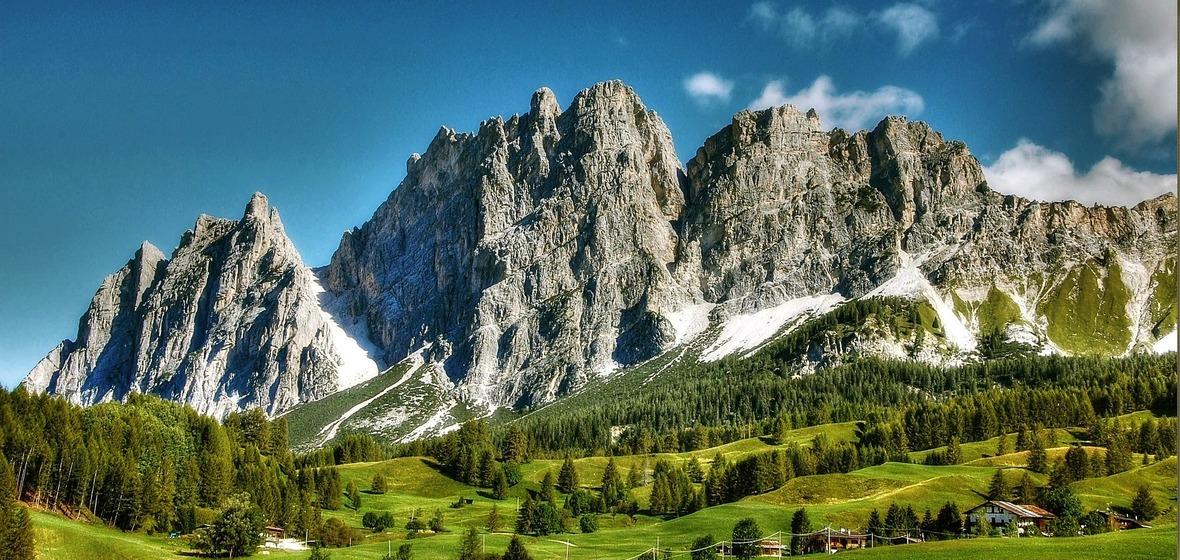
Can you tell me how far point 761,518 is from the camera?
4013 inches

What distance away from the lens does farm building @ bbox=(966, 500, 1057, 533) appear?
3585 inches

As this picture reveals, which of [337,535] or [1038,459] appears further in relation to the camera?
[1038,459]

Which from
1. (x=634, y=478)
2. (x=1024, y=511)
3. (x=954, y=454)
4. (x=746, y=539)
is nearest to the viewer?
(x=746, y=539)

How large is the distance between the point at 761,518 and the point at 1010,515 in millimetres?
23487

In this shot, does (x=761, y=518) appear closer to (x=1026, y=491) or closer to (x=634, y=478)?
(x=1026, y=491)

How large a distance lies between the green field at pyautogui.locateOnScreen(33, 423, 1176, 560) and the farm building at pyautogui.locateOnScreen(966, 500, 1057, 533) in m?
8.02

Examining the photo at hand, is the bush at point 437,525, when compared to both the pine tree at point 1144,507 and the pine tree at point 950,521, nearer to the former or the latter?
the pine tree at point 950,521

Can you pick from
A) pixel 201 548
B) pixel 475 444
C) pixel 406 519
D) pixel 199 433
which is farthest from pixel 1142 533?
pixel 475 444

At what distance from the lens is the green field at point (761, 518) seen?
69938 mm

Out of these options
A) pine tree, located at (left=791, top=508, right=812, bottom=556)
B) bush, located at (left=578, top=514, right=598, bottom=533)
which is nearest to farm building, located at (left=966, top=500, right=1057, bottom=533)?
pine tree, located at (left=791, top=508, right=812, bottom=556)

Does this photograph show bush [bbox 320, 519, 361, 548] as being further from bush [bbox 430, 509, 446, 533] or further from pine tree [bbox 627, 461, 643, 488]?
pine tree [bbox 627, 461, 643, 488]

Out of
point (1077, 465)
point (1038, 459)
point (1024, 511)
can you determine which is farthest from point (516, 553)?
point (1038, 459)

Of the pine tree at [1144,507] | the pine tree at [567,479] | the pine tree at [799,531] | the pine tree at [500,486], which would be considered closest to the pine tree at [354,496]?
the pine tree at [500,486]

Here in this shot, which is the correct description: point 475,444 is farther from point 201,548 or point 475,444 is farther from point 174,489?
point 201,548
